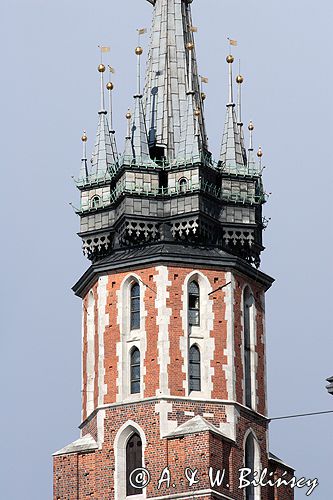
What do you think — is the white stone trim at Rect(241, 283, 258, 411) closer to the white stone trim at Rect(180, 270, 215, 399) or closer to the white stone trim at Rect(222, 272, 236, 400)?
the white stone trim at Rect(222, 272, 236, 400)

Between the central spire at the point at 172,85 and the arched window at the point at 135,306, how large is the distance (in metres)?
4.50

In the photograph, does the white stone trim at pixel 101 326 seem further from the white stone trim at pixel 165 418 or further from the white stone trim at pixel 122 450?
the white stone trim at pixel 165 418

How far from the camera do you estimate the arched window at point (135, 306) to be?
69875 millimetres

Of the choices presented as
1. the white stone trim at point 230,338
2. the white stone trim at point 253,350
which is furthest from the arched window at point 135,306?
the white stone trim at point 253,350

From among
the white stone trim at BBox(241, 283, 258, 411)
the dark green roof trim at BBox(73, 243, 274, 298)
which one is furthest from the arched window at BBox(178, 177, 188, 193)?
the white stone trim at BBox(241, 283, 258, 411)

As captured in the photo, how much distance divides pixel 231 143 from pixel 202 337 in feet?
23.1

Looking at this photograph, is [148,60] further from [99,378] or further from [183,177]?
[99,378]

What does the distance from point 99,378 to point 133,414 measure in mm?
1956

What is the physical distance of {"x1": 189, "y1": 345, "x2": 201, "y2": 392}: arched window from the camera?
68.9 metres

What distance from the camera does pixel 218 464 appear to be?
6719 centimetres

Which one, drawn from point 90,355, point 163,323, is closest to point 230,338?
point 163,323

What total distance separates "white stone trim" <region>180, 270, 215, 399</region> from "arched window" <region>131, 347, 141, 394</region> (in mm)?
1335

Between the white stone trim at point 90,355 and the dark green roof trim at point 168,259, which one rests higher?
the dark green roof trim at point 168,259

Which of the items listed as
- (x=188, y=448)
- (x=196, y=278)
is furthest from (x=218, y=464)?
(x=196, y=278)
